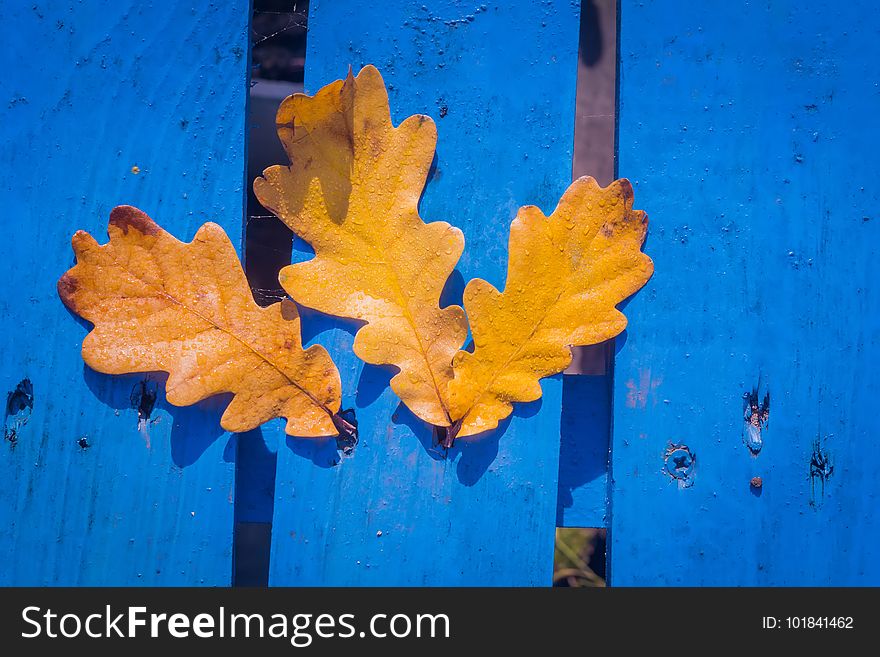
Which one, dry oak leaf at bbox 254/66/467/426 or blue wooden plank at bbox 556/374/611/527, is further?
blue wooden plank at bbox 556/374/611/527

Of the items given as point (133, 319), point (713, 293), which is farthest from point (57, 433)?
point (713, 293)

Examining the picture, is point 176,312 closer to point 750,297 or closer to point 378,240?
point 378,240

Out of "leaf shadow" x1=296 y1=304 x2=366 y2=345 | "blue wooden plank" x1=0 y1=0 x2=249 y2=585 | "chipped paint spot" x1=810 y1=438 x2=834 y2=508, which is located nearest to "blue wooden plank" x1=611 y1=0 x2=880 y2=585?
"chipped paint spot" x1=810 y1=438 x2=834 y2=508

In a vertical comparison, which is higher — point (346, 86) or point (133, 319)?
point (346, 86)

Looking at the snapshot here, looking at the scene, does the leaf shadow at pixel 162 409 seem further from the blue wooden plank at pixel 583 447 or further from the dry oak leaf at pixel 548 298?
the blue wooden plank at pixel 583 447

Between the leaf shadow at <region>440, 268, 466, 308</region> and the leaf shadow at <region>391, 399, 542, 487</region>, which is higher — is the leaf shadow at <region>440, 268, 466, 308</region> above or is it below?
above

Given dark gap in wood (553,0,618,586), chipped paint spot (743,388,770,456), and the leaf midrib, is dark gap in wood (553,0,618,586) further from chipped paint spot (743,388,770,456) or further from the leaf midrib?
the leaf midrib

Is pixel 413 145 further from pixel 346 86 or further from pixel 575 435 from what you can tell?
pixel 575 435

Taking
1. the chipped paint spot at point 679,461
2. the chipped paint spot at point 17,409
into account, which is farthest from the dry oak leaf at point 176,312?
the chipped paint spot at point 679,461

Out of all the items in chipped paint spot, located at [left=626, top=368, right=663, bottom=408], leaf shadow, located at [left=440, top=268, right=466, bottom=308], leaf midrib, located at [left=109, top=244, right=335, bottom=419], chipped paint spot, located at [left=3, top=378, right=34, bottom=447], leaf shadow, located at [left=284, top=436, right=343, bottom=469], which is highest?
leaf shadow, located at [left=440, top=268, right=466, bottom=308]
